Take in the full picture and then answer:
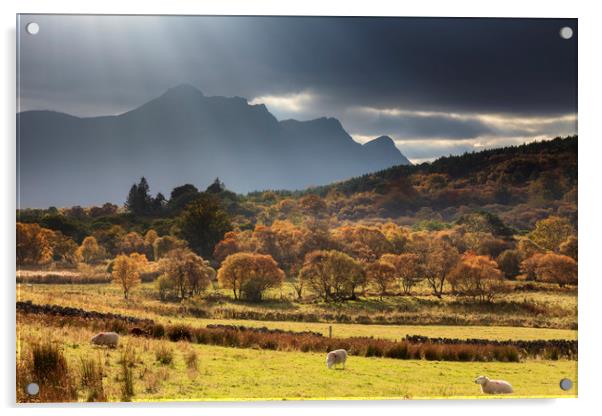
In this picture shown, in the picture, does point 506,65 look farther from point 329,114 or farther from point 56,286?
point 56,286

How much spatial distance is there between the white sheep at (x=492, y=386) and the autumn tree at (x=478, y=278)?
3.53 feet

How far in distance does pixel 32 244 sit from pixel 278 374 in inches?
129

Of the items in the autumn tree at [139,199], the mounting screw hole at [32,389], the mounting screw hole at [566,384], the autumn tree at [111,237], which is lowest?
the mounting screw hole at [566,384]

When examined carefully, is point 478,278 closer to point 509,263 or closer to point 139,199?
point 509,263

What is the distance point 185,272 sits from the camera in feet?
31.9

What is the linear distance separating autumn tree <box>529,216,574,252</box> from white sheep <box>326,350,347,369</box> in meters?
2.78

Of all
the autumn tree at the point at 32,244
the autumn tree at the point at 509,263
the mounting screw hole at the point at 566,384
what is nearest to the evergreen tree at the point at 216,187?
the autumn tree at the point at 32,244

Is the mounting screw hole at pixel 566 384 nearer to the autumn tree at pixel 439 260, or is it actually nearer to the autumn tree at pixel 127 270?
the autumn tree at pixel 439 260

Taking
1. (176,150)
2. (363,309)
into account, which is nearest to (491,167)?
(363,309)

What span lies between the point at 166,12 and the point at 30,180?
256 cm

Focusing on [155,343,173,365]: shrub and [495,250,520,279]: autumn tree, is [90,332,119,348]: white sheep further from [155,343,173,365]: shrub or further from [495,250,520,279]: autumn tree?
[495,250,520,279]: autumn tree

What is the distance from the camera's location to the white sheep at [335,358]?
30.5 ft
